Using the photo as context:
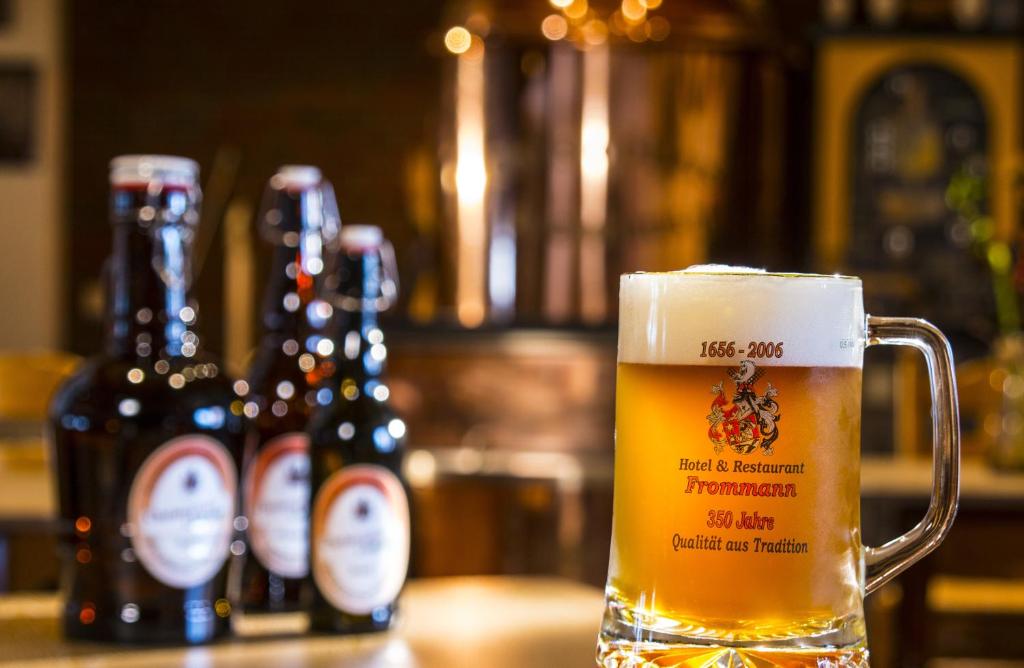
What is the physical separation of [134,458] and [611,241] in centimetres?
438

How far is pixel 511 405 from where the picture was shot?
14.1 ft

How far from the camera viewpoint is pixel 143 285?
91 centimetres

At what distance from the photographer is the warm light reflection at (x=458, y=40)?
5125 millimetres

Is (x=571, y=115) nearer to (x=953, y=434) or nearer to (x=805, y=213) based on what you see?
(x=805, y=213)

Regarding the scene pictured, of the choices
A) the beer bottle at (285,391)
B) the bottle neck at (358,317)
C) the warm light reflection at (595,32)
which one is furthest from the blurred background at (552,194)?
the bottle neck at (358,317)

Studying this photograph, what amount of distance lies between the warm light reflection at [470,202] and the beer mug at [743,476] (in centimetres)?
445

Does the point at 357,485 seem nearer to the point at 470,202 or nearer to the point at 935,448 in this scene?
the point at 935,448

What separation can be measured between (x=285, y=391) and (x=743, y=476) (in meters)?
0.44

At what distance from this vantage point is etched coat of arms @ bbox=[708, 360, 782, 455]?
0.70 meters

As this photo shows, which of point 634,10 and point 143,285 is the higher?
point 634,10

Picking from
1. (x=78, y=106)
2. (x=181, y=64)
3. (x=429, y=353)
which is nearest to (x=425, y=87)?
(x=181, y=64)

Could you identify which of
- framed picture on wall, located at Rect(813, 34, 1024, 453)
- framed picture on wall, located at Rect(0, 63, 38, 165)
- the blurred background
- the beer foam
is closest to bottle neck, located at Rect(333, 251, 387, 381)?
the beer foam

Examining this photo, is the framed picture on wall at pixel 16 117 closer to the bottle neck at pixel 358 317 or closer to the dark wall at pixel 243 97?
the dark wall at pixel 243 97

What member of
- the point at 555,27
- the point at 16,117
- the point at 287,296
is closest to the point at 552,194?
the point at 555,27
